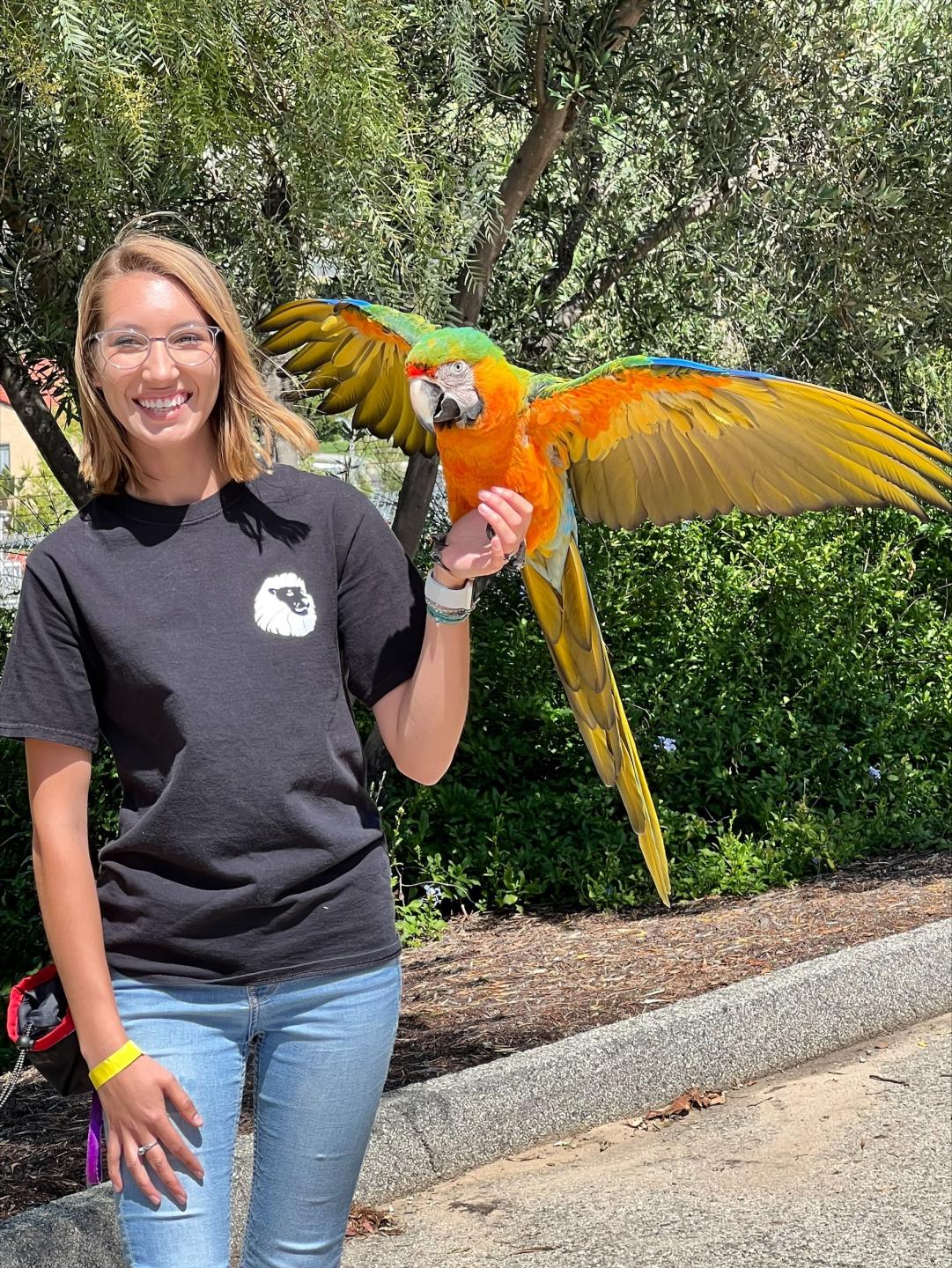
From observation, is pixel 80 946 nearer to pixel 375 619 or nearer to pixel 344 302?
pixel 375 619

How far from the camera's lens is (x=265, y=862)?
1746mm

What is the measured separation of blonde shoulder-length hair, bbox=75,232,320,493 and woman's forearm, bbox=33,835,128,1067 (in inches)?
20.8

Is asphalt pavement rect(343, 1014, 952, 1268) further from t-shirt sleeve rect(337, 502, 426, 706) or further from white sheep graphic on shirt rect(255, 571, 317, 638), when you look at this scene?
white sheep graphic on shirt rect(255, 571, 317, 638)

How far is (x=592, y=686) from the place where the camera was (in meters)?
2.78

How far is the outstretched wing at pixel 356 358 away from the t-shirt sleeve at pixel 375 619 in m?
0.83

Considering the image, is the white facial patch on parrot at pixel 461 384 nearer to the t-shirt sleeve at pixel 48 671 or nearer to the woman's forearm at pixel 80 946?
the t-shirt sleeve at pixel 48 671

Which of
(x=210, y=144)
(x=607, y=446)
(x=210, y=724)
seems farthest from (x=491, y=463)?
(x=210, y=144)

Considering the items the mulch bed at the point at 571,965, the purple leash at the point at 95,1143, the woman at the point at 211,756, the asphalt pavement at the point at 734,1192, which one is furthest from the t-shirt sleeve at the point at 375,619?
the mulch bed at the point at 571,965

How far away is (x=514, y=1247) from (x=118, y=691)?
194 cm

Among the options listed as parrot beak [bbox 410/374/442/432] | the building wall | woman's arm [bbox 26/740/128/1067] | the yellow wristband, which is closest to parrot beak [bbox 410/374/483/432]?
parrot beak [bbox 410/374/442/432]

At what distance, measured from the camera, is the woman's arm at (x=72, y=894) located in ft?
5.48

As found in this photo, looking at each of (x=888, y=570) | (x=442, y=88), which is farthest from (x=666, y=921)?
(x=442, y=88)

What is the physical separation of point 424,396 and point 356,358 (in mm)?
864

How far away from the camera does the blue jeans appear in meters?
1.70
